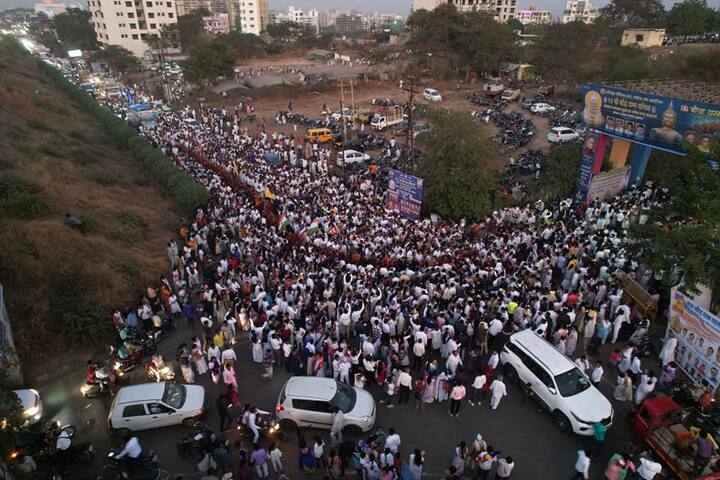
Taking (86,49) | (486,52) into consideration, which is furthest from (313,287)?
(86,49)

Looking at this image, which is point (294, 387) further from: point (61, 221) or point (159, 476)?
point (61, 221)

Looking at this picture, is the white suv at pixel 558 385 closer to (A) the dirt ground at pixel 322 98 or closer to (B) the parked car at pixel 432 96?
(A) the dirt ground at pixel 322 98

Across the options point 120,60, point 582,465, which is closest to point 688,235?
point 582,465

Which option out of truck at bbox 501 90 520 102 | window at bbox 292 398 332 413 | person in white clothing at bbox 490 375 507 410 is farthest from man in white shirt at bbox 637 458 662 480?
truck at bbox 501 90 520 102

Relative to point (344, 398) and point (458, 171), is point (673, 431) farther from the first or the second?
point (458, 171)

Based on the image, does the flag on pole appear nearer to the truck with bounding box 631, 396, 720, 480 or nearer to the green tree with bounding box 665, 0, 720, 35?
the truck with bounding box 631, 396, 720, 480

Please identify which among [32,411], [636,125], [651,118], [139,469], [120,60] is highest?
[651,118]
